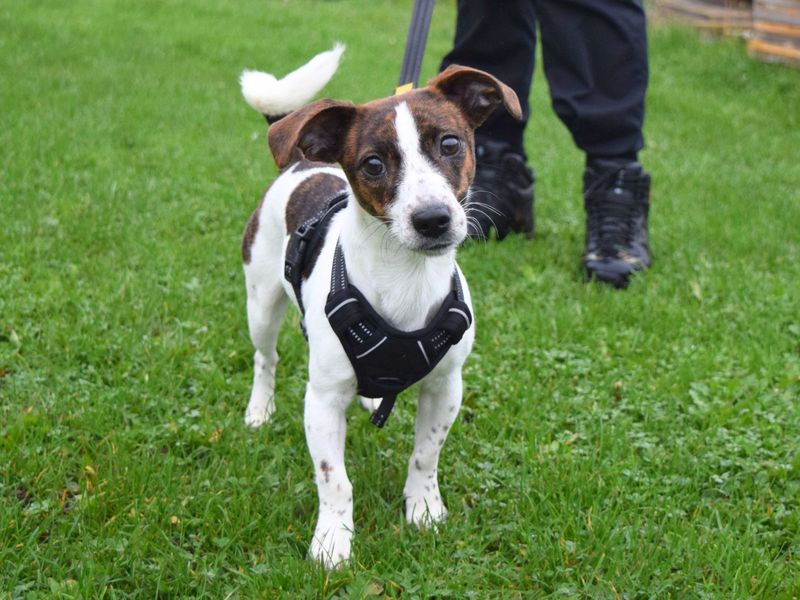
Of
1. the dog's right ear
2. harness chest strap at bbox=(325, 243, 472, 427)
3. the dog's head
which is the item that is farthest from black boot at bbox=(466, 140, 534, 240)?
harness chest strap at bbox=(325, 243, 472, 427)

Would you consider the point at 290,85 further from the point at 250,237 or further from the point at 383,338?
the point at 383,338

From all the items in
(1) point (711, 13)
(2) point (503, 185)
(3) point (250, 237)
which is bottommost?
(1) point (711, 13)

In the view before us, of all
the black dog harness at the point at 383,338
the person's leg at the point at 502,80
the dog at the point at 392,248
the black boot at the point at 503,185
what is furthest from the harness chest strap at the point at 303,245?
the black boot at the point at 503,185

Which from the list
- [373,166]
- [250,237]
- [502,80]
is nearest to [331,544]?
[373,166]

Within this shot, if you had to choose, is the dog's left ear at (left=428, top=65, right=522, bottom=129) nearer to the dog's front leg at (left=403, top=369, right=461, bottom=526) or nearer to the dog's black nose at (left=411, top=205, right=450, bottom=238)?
the dog's black nose at (left=411, top=205, right=450, bottom=238)

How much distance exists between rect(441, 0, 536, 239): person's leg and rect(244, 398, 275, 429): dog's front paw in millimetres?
1973

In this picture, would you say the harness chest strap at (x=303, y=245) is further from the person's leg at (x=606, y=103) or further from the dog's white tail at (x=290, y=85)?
the person's leg at (x=606, y=103)

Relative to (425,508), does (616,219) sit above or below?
below

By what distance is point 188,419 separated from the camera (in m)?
3.41

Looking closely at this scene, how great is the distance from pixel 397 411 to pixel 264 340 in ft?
1.91

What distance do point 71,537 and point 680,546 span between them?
1.80m

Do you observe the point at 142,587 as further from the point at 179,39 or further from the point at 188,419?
the point at 179,39

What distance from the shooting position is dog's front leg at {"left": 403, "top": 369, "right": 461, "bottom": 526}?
287 cm

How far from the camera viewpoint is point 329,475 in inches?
106
